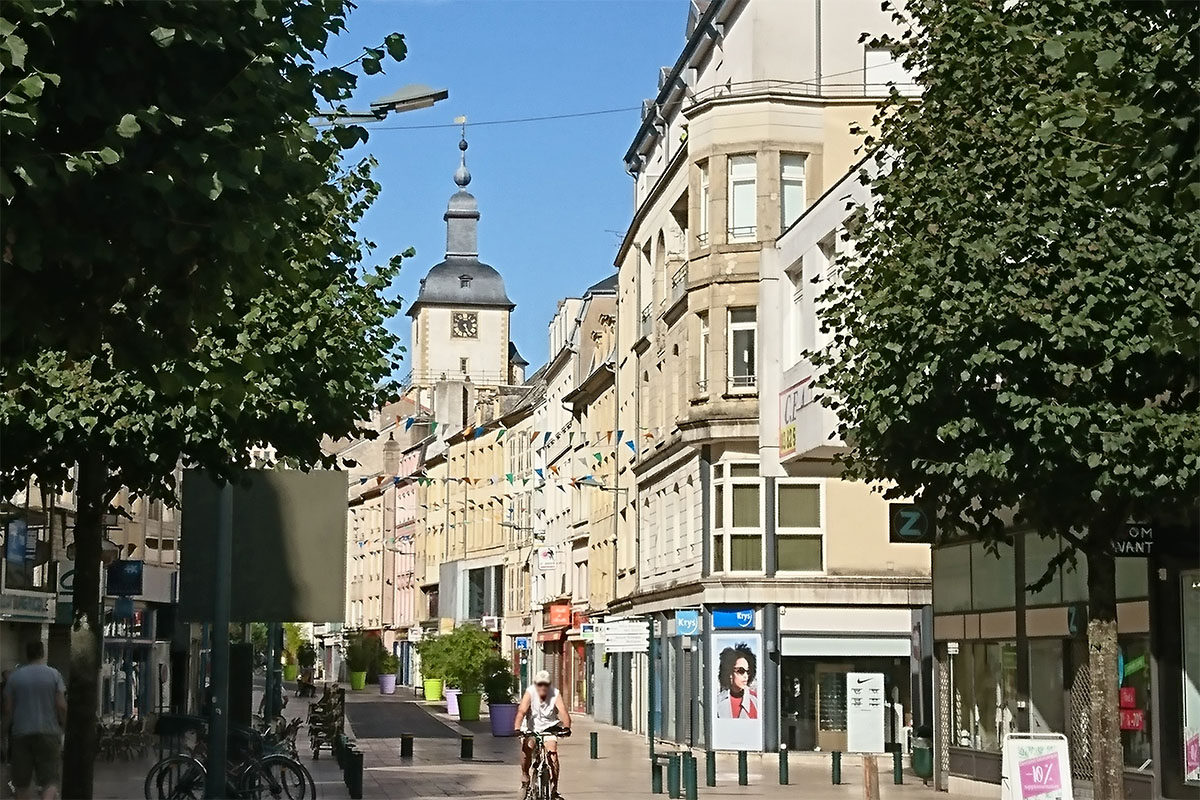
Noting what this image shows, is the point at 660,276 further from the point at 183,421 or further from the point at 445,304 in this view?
the point at 445,304

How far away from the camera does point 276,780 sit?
71.3 ft

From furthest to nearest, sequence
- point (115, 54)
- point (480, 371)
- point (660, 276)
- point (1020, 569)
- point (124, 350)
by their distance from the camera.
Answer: point (480, 371), point (660, 276), point (1020, 569), point (124, 350), point (115, 54)

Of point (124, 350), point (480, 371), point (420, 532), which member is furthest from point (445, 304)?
point (124, 350)

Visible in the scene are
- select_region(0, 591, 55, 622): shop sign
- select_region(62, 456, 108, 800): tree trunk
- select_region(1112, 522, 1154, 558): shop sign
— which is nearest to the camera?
select_region(62, 456, 108, 800): tree trunk

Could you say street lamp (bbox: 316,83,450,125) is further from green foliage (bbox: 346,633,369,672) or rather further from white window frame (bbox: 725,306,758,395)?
green foliage (bbox: 346,633,369,672)

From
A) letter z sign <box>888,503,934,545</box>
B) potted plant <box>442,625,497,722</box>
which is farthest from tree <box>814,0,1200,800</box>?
potted plant <box>442,625,497,722</box>

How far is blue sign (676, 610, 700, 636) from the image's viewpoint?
42688 millimetres

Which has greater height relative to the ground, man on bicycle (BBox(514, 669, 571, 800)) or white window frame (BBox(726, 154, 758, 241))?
white window frame (BBox(726, 154, 758, 241))

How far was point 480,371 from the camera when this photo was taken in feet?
561

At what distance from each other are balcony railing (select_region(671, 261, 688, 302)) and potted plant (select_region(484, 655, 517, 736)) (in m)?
11.7

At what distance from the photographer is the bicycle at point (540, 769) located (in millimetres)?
22594

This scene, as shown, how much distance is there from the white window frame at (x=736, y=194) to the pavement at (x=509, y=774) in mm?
11812

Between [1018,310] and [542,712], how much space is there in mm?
7820

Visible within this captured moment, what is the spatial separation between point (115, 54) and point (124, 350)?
194cm
